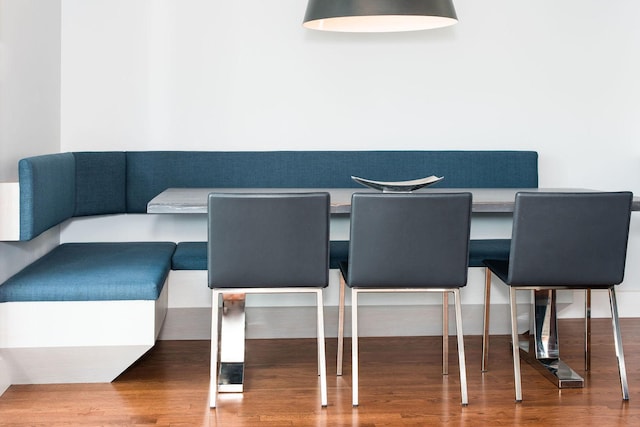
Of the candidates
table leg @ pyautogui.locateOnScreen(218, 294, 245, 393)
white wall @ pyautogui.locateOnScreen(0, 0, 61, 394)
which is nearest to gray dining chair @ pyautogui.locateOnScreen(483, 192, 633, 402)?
table leg @ pyautogui.locateOnScreen(218, 294, 245, 393)

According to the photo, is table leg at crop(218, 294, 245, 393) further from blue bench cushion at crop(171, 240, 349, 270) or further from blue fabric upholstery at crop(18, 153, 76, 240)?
blue fabric upholstery at crop(18, 153, 76, 240)

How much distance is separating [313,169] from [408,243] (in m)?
1.37

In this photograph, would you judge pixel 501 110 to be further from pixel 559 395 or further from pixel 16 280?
pixel 16 280

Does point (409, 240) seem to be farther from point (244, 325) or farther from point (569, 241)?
point (244, 325)

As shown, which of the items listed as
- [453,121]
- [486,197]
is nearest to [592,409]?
[486,197]

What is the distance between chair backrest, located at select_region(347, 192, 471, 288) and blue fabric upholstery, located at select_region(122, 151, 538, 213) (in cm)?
131

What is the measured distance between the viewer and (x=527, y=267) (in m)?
2.98

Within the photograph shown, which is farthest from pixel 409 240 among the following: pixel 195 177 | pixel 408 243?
pixel 195 177

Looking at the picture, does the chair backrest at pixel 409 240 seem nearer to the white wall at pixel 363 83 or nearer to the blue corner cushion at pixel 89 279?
the blue corner cushion at pixel 89 279

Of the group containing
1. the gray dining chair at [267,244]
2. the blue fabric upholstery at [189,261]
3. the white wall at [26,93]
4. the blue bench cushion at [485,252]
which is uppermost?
the white wall at [26,93]

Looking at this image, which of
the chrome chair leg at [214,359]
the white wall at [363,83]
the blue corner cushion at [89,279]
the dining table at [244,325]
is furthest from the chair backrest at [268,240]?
the white wall at [363,83]

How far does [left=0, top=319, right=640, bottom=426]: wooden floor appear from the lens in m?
2.78

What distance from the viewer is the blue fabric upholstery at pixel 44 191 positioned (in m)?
3.00

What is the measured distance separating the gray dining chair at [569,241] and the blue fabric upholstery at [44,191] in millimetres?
1857
